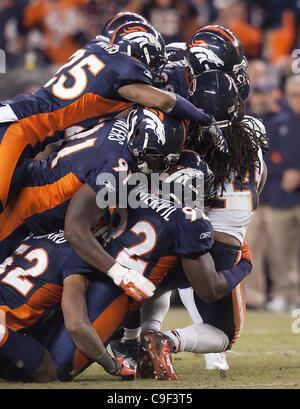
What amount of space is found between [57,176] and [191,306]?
3.19 feet

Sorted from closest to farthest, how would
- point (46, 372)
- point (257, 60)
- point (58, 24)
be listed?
point (46, 372) < point (257, 60) < point (58, 24)

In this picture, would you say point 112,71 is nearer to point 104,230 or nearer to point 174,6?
point 104,230

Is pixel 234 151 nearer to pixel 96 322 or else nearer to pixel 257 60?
pixel 96 322

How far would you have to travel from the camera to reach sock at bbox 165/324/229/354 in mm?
3703

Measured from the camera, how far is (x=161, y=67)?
3.93 meters

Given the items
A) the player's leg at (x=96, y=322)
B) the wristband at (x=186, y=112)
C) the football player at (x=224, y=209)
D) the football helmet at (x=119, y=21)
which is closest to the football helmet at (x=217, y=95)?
the football player at (x=224, y=209)

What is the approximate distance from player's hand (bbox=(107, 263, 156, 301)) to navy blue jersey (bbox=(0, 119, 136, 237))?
36 cm

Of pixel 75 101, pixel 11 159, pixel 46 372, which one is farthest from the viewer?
pixel 75 101

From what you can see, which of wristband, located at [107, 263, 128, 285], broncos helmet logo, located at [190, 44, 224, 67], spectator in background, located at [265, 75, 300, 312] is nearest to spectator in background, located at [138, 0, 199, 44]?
spectator in background, located at [265, 75, 300, 312]

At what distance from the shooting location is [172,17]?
829 centimetres

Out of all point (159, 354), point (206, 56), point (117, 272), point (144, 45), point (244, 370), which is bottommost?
point (244, 370)

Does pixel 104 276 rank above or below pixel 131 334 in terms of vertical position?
above

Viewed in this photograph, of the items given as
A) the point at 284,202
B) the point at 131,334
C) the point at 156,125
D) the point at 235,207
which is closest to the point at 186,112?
the point at 156,125

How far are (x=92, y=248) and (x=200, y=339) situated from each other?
0.78 meters
